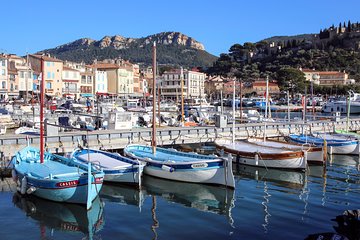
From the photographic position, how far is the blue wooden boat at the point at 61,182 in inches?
722

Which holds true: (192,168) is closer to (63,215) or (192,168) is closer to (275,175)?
(275,175)

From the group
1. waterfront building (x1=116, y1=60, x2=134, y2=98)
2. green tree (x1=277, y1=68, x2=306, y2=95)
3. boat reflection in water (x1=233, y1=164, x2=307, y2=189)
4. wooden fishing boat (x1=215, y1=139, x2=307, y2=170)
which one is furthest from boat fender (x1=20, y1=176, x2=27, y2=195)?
Answer: green tree (x1=277, y1=68, x2=306, y2=95)

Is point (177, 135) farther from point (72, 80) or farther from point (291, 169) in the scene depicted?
point (72, 80)

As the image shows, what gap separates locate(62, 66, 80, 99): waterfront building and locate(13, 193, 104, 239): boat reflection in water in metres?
77.1

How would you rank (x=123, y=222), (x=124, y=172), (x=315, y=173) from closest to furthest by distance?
(x=123, y=222) < (x=124, y=172) < (x=315, y=173)

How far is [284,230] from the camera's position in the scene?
16141 mm

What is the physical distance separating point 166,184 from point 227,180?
332 centimetres

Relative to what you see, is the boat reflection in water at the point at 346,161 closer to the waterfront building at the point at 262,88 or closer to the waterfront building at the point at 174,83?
the waterfront building at the point at 174,83

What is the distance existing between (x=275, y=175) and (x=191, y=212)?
31.8 feet

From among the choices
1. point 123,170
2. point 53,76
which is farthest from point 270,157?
point 53,76

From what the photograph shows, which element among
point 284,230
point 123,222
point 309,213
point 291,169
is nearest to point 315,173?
point 291,169

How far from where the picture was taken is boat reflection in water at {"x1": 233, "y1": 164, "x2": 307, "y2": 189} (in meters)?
24.7

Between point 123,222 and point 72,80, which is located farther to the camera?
point 72,80

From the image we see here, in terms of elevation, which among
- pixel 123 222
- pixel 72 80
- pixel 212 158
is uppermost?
pixel 72 80
